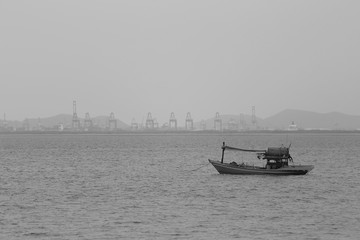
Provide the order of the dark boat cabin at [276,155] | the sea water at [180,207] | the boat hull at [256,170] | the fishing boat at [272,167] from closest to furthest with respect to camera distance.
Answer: the sea water at [180,207], the dark boat cabin at [276,155], the fishing boat at [272,167], the boat hull at [256,170]

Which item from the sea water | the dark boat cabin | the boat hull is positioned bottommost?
the sea water

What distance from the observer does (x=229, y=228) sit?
36531 millimetres

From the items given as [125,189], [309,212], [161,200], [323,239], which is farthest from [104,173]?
[323,239]

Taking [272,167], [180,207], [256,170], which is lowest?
[180,207]

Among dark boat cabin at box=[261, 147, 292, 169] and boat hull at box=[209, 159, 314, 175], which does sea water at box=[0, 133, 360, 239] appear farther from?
dark boat cabin at box=[261, 147, 292, 169]

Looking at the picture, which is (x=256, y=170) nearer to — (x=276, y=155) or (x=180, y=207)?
(x=276, y=155)

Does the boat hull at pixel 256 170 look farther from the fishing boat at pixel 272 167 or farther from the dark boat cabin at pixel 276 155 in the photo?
the dark boat cabin at pixel 276 155

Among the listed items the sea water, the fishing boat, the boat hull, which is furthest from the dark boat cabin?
the sea water

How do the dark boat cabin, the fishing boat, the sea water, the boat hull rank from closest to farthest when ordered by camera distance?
the sea water < the dark boat cabin < the fishing boat < the boat hull

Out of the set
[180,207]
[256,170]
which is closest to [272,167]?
[256,170]

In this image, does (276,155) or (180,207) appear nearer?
(180,207)

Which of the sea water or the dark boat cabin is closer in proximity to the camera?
the sea water

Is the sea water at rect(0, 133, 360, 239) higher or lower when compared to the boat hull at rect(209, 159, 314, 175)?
lower

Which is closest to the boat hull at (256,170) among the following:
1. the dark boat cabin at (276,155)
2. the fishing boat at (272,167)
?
the fishing boat at (272,167)
